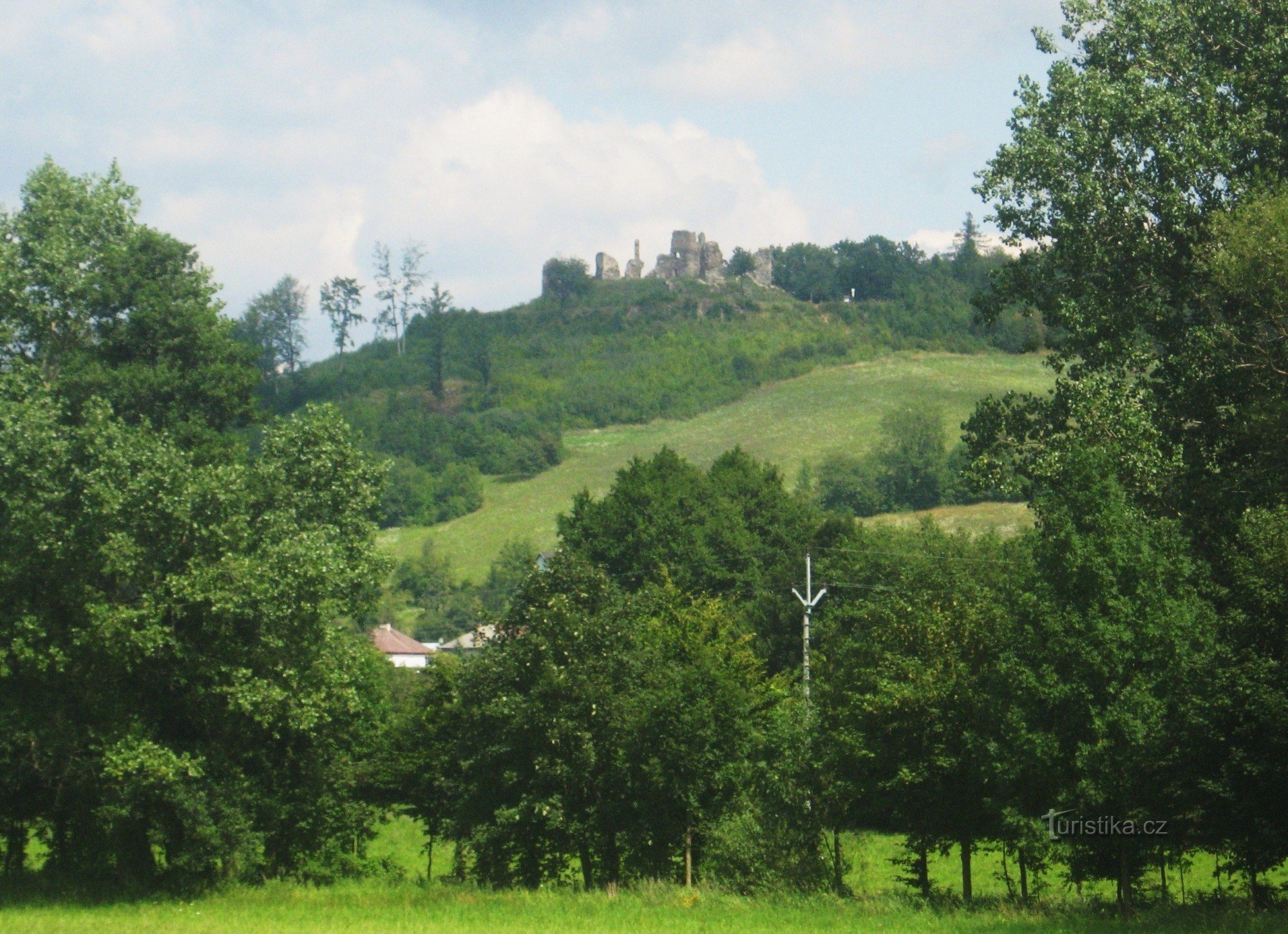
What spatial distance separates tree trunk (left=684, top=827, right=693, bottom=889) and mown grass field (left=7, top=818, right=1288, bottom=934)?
1.31 m

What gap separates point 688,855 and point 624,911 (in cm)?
367

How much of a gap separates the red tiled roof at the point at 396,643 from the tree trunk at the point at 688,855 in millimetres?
67080

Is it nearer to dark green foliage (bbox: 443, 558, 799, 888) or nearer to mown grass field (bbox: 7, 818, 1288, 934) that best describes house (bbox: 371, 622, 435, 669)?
mown grass field (bbox: 7, 818, 1288, 934)

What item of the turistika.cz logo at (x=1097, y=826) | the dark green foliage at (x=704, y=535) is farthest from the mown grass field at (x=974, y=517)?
the turistika.cz logo at (x=1097, y=826)

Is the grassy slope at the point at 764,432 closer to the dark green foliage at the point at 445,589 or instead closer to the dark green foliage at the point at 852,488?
the dark green foliage at the point at 445,589

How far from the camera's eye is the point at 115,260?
35.9 m

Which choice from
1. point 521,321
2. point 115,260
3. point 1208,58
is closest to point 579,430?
point 521,321

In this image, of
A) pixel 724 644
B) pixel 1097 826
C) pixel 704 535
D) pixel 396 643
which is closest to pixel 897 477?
pixel 396 643

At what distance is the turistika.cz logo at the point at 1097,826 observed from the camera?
21.6 meters

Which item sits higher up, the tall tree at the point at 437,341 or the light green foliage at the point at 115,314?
the tall tree at the point at 437,341

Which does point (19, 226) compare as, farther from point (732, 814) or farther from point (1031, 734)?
point (1031, 734)

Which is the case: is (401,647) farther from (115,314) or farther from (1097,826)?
(1097,826)

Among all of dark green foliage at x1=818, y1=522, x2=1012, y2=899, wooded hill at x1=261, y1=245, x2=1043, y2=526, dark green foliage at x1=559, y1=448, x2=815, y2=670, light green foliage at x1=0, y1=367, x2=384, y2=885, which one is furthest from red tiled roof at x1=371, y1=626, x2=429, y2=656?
dark green foliage at x1=818, y1=522, x2=1012, y2=899

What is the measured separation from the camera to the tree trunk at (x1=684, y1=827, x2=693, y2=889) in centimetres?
2900
